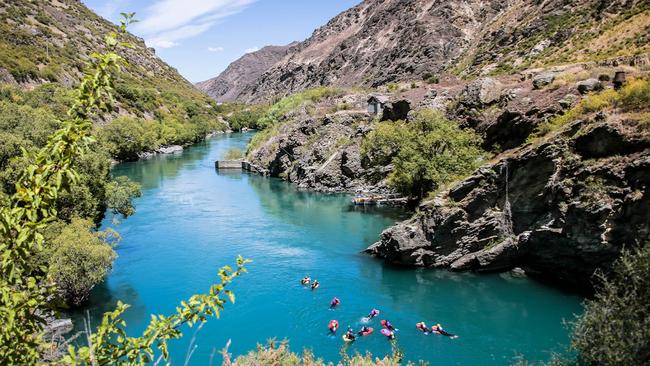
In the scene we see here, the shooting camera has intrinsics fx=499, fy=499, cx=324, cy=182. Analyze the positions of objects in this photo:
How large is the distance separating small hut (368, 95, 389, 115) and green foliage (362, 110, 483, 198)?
2417 centimetres

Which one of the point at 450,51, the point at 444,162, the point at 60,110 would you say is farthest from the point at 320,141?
the point at 450,51

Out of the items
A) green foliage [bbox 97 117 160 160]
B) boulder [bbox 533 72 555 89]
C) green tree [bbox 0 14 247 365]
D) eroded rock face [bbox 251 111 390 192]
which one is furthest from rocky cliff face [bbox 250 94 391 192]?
green tree [bbox 0 14 247 365]

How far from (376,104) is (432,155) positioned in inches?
1410

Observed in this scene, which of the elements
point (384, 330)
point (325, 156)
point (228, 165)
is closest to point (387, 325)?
point (384, 330)

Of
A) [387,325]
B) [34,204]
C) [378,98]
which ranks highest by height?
[378,98]

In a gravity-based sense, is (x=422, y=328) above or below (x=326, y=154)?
below

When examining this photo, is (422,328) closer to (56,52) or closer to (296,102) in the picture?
(296,102)

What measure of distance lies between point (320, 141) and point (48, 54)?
9214 centimetres

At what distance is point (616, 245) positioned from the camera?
34.5 metres

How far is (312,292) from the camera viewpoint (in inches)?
1511

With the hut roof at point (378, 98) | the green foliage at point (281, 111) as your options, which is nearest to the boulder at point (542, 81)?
the hut roof at point (378, 98)

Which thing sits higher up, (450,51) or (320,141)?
(450,51)

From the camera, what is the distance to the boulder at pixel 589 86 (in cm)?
4313

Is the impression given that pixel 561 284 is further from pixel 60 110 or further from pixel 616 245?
pixel 60 110
